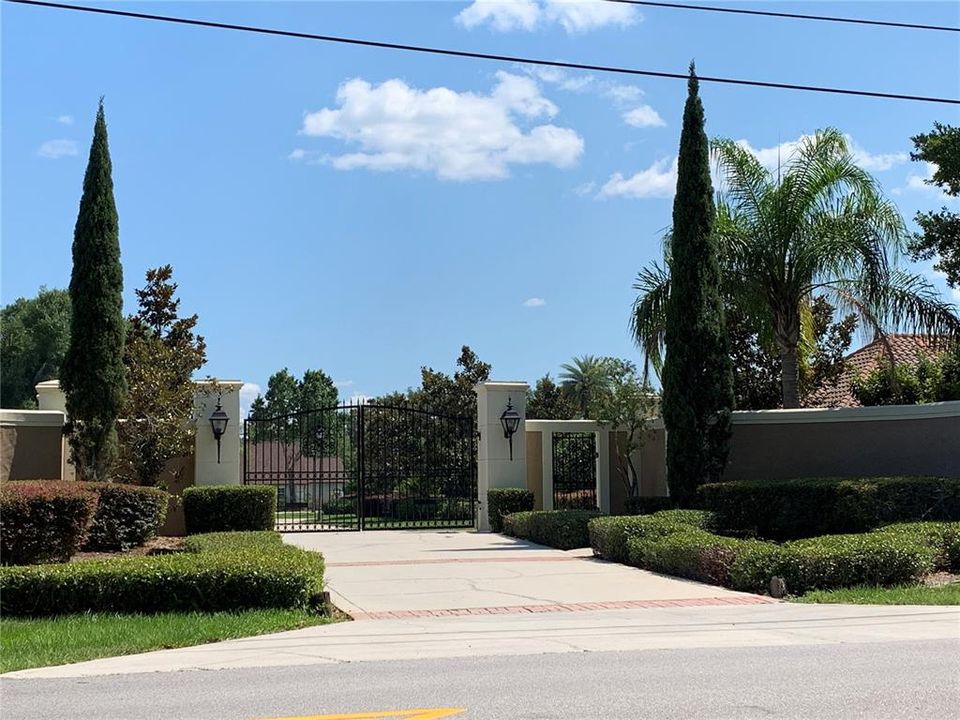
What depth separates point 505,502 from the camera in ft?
68.7

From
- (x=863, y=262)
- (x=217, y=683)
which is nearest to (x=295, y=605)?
(x=217, y=683)

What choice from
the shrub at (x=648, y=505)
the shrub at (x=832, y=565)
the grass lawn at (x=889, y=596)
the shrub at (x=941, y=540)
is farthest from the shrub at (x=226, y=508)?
the shrub at (x=941, y=540)

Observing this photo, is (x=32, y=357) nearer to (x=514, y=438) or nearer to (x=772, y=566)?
(x=514, y=438)

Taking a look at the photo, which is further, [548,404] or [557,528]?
[548,404]

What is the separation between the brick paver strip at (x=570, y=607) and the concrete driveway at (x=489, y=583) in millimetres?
11

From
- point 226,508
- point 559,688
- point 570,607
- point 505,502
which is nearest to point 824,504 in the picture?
point 570,607

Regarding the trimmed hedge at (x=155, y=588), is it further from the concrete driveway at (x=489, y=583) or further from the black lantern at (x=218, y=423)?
the black lantern at (x=218, y=423)

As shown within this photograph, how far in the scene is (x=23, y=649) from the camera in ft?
28.1

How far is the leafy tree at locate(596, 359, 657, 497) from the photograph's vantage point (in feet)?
67.9

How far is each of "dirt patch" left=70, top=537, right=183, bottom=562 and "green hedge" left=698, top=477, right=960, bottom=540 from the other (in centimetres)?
899

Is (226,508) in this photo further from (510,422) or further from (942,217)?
(942,217)

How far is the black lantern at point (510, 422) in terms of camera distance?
21578mm

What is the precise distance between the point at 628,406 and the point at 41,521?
11872 millimetres

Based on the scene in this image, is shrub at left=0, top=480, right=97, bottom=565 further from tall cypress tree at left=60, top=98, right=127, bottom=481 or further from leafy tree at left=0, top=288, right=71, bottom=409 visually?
leafy tree at left=0, top=288, right=71, bottom=409
